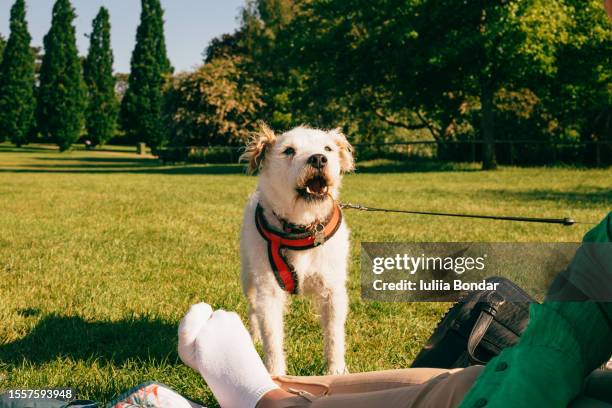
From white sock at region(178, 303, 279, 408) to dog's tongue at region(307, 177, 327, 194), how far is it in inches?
43.3

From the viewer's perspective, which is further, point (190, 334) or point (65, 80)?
point (65, 80)

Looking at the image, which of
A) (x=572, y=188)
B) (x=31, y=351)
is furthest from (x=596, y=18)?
(x=31, y=351)

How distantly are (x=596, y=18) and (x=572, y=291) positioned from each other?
26960 mm

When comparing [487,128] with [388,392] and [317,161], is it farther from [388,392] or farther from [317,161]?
[388,392]

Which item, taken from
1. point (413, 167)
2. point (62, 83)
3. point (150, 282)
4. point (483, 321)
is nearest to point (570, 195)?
point (150, 282)

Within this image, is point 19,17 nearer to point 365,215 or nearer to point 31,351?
point 365,215

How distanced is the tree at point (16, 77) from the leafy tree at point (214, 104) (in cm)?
2441

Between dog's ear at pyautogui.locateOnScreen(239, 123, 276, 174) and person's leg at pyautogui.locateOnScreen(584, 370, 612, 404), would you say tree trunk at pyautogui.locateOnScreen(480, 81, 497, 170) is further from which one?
person's leg at pyautogui.locateOnScreen(584, 370, 612, 404)

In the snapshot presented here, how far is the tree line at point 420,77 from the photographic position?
24031 mm

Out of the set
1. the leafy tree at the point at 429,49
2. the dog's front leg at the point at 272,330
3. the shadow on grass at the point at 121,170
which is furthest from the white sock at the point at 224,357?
the shadow on grass at the point at 121,170

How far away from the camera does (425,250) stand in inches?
89.0

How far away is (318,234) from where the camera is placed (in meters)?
3.54

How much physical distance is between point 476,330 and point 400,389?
1048 mm

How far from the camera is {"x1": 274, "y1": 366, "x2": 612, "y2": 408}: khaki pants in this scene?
1354 mm
